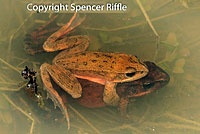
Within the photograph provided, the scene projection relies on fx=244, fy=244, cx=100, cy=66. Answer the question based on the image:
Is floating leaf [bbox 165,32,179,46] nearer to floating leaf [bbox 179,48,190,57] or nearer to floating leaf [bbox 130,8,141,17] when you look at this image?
floating leaf [bbox 179,48,190,57]

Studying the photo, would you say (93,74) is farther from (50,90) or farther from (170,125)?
(170,125)

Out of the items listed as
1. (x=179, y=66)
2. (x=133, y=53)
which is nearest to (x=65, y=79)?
(x=133, y=53)

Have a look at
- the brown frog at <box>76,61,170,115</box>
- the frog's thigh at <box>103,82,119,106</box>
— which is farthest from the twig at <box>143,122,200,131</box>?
the frog's thigh at <box>103,82,119,106</box>

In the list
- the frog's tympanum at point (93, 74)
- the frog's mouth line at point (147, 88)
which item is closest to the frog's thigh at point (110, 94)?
the frog's tympanum at point (93, 74)

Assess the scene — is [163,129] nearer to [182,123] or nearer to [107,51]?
[182,123]

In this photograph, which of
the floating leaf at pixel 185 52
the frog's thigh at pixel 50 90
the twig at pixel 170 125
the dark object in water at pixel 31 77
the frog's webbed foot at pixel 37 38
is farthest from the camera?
the floating leaf at pixel 185 52

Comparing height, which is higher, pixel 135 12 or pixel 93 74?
pixel 135 12

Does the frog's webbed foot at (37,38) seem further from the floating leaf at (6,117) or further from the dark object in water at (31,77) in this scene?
the floating leaf at (6,117)
